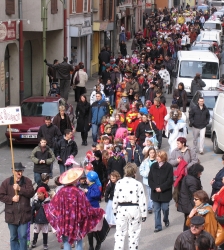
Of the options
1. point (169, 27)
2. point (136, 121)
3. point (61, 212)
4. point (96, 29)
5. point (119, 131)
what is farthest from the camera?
point (169, 27)

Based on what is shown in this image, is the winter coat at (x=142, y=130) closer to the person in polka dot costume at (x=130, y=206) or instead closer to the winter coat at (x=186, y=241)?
the person in polka dot costume at (x=130, y=206)

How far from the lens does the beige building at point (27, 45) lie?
24.4 m

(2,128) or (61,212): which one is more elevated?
(61,212)

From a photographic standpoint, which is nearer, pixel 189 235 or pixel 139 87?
pixel 189 235

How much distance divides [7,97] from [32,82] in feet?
14.4

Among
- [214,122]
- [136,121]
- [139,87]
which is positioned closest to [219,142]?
[214,122]


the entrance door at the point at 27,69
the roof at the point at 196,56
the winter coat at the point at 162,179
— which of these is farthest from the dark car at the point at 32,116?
the roof at the point at 196,56

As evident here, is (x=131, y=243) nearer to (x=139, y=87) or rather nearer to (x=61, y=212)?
(x=61, y=212)

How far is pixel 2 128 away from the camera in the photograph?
23344mm

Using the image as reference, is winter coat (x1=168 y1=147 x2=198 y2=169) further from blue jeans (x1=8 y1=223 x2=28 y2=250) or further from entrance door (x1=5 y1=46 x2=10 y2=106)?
entrance door (x1=5 y1=46 x2=10 y2=106)

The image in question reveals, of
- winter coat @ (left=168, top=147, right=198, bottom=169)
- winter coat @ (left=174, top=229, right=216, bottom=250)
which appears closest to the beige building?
winter coat @ (left=168, top=147, right=198, bottom=169)

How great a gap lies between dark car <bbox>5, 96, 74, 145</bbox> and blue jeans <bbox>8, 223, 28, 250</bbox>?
9.14 m

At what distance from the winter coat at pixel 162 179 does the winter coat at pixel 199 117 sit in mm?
6950

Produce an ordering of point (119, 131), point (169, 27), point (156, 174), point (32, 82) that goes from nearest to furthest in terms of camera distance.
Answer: point (156, 174), point (119, 131), point (32, 82), point (169, 27)
